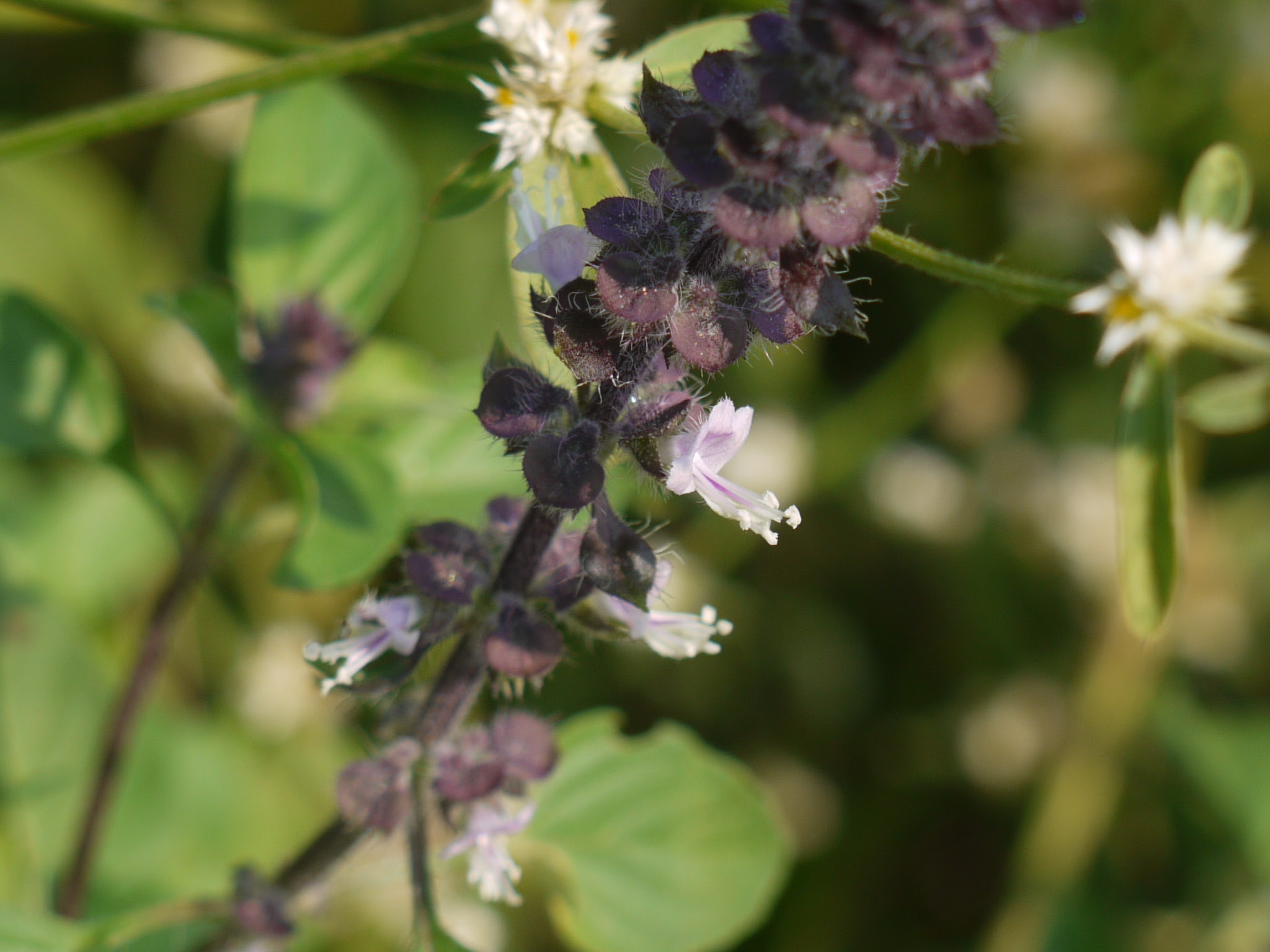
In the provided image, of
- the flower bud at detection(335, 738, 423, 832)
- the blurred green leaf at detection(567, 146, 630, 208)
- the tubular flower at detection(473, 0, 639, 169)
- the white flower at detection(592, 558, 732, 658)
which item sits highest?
the tubular flower at detection(473, 0, 639, 169)

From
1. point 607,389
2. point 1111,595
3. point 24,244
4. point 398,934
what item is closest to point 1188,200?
point 607,389

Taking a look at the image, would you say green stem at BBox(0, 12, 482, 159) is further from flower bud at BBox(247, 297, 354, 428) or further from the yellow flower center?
the yellow flower center

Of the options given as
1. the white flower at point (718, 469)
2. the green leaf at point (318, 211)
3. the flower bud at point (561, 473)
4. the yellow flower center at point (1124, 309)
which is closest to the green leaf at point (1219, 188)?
the yellow flower center at point (1124, 309)

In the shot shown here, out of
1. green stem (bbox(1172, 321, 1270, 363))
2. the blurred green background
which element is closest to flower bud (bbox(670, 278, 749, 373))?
green stem (bbox(1172, 321, 1270, 363))

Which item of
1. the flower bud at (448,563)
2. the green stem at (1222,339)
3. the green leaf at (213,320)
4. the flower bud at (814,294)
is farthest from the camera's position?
the green leaf at (213,320)

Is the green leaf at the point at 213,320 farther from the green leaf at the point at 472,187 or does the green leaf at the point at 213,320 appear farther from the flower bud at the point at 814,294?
the flower bud at the point at 814,294

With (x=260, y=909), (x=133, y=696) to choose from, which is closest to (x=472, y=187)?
(x=260, y=909)
